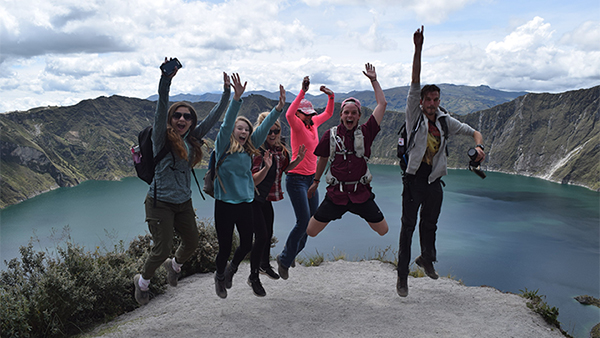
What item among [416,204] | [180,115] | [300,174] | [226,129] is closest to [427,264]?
[416,204]

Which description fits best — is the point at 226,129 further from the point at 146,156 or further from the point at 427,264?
the point at 427,264

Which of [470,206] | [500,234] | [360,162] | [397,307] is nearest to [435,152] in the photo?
[360,162]

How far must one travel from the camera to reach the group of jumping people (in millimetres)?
3967

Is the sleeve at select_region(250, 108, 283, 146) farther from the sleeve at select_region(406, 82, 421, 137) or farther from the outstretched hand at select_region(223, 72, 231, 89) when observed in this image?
the sleeve at select_region(406, 82, 421, 137)

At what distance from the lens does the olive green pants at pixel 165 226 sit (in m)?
3.91

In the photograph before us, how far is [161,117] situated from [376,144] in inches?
6148

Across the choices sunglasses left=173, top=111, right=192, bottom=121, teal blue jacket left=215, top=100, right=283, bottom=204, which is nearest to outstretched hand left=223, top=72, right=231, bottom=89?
teal blue jacket left=215, top=100, right=283, bottom=204

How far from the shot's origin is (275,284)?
562 cm

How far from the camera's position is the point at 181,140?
156 inches

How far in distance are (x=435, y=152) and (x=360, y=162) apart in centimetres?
94

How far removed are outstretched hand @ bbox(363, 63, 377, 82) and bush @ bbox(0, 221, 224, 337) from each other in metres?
4.45

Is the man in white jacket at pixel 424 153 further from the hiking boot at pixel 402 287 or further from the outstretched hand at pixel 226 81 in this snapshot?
the outstretched hand at pixel 226 81

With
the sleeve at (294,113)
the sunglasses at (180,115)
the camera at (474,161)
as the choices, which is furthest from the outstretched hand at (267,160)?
the camera at (474,161)

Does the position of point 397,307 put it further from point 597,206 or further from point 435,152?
point 597,206
